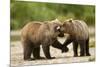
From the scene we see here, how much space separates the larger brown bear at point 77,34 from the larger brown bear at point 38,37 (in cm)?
12

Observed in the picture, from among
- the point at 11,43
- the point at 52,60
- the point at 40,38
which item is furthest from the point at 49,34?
the point at 11,43

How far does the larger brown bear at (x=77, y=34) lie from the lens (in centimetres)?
254

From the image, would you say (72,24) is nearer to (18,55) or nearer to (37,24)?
(37,24)

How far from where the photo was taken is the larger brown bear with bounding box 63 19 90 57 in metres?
A: 2.54

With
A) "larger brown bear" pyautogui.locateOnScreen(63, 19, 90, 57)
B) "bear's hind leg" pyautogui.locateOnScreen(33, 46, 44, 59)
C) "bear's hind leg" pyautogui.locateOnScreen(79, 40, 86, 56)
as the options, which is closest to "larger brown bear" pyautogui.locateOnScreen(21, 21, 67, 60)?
"bear's hind leg" pyautogui.locateOnScreen(33, 46, 44, 59)

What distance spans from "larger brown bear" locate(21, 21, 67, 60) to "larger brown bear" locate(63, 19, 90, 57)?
117mm

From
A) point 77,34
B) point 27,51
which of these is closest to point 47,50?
point 27,51

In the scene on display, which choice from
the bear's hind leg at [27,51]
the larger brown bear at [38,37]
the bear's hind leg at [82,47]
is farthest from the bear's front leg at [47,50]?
the bear's hind leg at [82,47]

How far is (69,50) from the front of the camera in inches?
100

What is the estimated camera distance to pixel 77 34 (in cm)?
260

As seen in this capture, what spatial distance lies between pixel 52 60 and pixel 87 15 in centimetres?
74

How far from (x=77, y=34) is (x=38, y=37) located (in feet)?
1.70

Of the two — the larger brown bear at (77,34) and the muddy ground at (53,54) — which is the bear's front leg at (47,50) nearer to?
the muddy ground at (53,54)

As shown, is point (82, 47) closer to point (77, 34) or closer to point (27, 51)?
point (77, 34)
